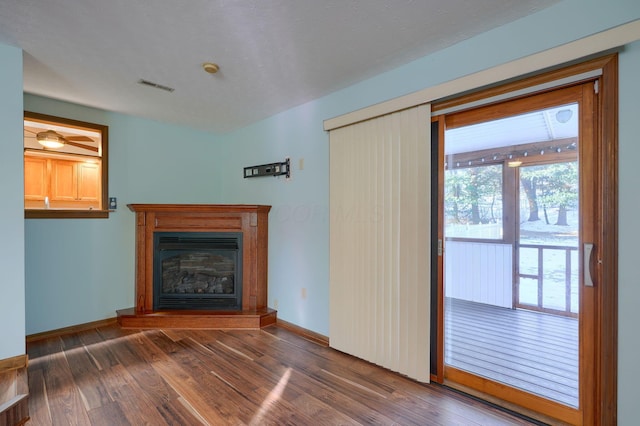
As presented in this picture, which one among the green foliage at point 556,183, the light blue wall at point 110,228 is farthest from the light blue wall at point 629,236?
the light blue wall at point 110,228

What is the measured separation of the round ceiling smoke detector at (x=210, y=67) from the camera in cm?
241

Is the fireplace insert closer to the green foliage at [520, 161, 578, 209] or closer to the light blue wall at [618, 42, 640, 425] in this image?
the green foliage at [520, 161, 578, 209]

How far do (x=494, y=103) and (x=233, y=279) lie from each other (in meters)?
3.23

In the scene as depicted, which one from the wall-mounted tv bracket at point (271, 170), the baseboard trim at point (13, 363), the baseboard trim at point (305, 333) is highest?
the wall-mounted tv bracket at point (271, 170)

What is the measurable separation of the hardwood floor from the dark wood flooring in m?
0.26

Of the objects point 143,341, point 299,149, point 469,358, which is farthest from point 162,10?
point 469,358

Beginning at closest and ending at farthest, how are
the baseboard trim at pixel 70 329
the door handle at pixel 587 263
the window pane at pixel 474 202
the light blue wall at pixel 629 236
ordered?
the light blue wall at pixel 629 236
the door handle at pixel 587 263
the window pane at pixel 474 202
the baseboard trim at pixel 70 329

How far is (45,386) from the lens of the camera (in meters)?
2.21

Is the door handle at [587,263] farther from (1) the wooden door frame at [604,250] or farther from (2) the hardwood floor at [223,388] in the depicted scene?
(2) the hardwood floor at [223,388]

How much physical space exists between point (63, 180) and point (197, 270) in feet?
5.75

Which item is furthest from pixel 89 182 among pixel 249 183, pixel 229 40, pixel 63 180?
pixel 229 40

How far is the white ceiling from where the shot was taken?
1.76m

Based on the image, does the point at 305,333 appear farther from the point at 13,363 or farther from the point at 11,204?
the point at 11,204

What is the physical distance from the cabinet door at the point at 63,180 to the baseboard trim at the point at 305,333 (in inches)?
109
